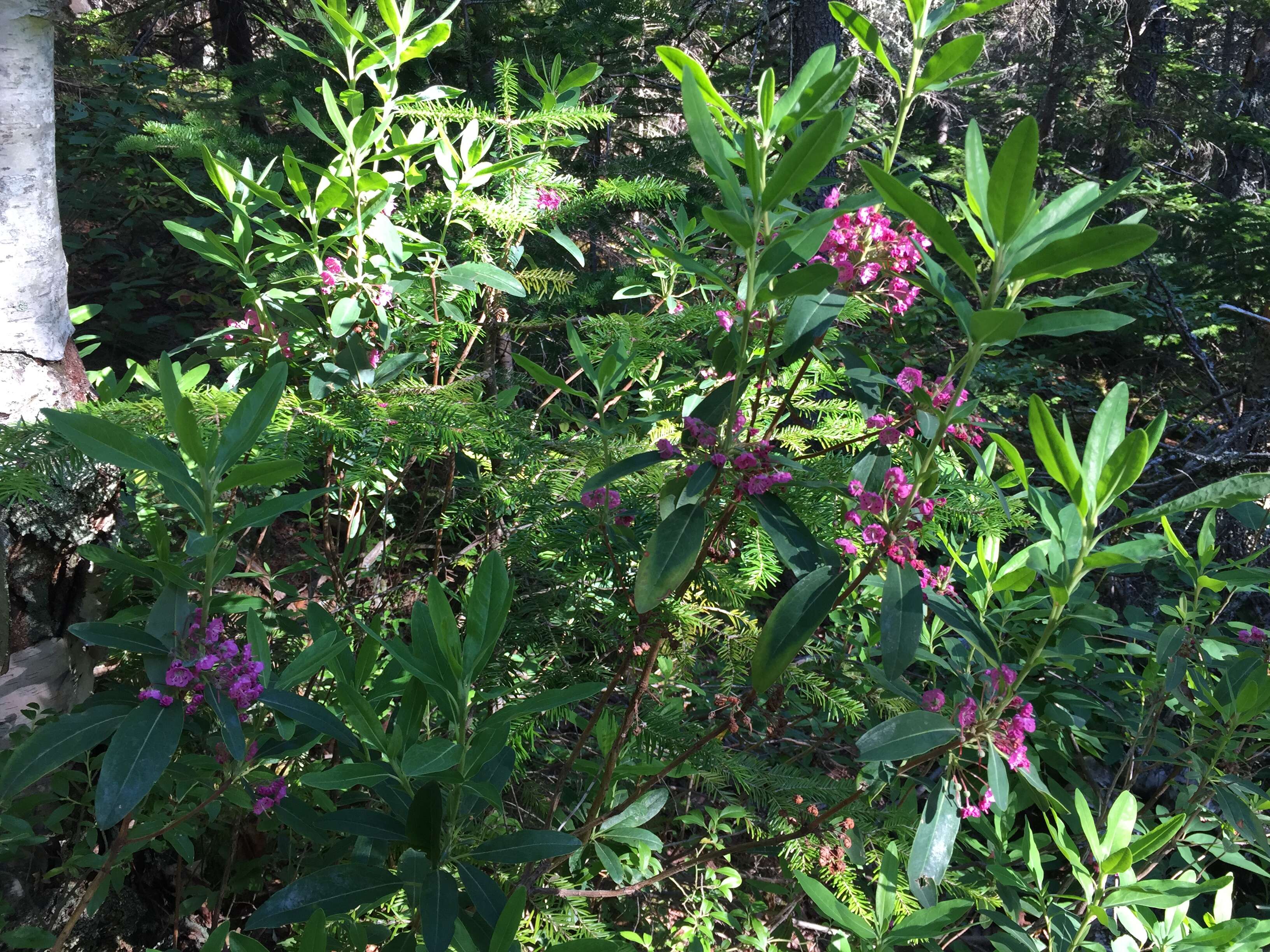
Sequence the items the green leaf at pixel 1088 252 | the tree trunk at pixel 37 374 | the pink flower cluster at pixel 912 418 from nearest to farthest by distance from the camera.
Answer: the green leaf at pixel 1088 252 < the pink flower cluster at pixel 912 418 < the tree trunk at pixel 37 374

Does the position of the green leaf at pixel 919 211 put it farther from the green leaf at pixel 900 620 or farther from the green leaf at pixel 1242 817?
the green leaf at pixel 1242 817

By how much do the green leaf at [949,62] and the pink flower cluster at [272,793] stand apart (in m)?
1.40

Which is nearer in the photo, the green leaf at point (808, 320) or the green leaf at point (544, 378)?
the green leaf at point (808, 320)

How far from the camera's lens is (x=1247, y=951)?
4.28 ft

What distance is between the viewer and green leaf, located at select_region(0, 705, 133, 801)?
0.87 meters

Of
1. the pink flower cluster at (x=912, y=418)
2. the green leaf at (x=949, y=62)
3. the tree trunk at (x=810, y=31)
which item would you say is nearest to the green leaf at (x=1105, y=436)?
the pink flower cluster at (x=912, y=418)

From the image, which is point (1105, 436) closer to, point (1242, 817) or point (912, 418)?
point (912, 418)

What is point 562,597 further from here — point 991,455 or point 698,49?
point 698,49

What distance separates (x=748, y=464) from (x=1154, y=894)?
1.02 m

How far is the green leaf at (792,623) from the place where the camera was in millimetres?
1021

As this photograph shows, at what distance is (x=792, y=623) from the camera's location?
1044 mm

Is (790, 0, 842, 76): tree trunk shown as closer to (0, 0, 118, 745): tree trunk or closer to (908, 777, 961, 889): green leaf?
(0, 0, 118, 745): tree trunk

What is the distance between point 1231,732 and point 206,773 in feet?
5.90

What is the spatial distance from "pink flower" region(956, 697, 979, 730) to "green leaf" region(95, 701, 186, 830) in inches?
42.1
